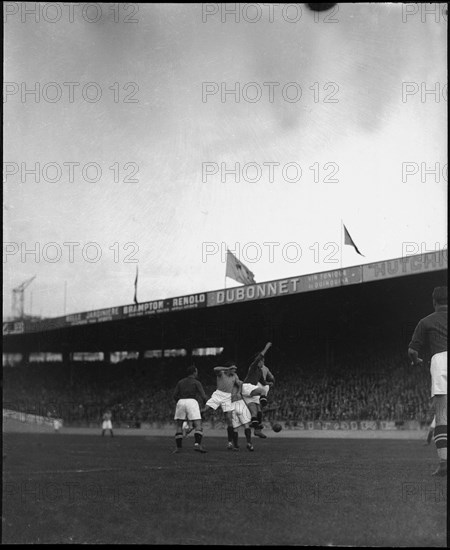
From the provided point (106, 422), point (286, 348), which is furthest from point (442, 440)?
point (106, 422)

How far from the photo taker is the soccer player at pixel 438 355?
7375mm

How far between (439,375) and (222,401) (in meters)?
4.75

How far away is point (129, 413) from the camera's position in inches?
1008

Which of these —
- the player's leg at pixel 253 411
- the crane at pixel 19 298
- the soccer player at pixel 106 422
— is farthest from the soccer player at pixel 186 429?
the soccer player at pixel 106 422

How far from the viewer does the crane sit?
8313 millimetres

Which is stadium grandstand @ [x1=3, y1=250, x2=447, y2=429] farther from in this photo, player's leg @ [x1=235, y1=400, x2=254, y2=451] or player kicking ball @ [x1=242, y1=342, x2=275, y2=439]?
player's leg @ [x1=235, y1=400, x2=254, y2=451]

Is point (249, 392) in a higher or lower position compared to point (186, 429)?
higher

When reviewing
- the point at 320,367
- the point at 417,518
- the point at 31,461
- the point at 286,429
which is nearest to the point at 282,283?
the point at 320,367

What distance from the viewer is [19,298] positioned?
30.4 ft

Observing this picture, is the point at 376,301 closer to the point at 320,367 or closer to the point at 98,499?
the point at 320,367

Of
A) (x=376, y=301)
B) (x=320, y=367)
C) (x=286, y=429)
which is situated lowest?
(x=286, y=429)

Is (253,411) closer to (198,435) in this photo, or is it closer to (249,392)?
(249,392)

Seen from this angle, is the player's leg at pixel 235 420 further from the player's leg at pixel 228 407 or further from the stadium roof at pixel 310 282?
the stadium roof at pixel 310 282

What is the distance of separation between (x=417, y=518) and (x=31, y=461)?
5364mm
